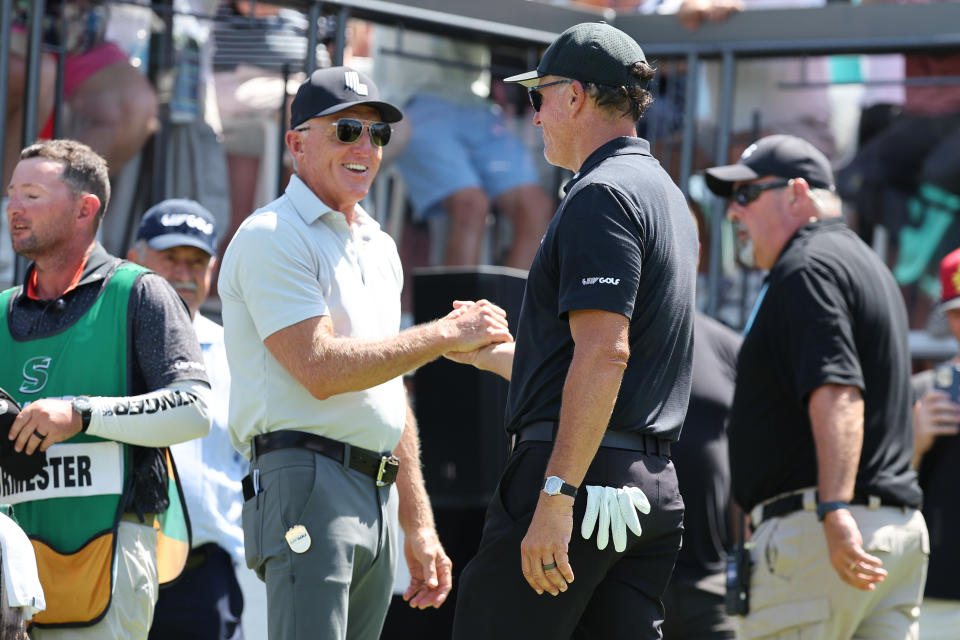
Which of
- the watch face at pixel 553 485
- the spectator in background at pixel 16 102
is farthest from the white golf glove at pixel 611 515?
the spectator in background at pixel 16 102

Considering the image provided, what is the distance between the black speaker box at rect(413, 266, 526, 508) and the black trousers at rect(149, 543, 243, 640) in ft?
4.31

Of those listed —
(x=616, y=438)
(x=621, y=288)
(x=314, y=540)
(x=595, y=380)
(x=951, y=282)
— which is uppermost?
(x=951, y=282)

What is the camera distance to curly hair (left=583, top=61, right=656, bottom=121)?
10.2 feet

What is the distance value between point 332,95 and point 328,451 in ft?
3.23

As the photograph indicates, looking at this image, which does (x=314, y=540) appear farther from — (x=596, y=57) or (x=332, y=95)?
(x=596, y=57)

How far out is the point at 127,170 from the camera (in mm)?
6023

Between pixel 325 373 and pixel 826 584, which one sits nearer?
pixel 325 373

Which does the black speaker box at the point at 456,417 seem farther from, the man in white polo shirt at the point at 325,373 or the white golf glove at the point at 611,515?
the white golf glove at the point at 611,515

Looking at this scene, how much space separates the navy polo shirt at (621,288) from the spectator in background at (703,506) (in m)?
1.82

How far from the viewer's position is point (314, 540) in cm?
331

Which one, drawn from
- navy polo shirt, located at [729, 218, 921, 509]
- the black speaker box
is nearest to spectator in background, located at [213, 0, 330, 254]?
the black speaker box

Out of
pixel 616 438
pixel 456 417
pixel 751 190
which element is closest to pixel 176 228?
pixel 456 417

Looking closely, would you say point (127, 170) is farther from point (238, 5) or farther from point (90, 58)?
point (238, 5)

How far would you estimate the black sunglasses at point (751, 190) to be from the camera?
4512mm
